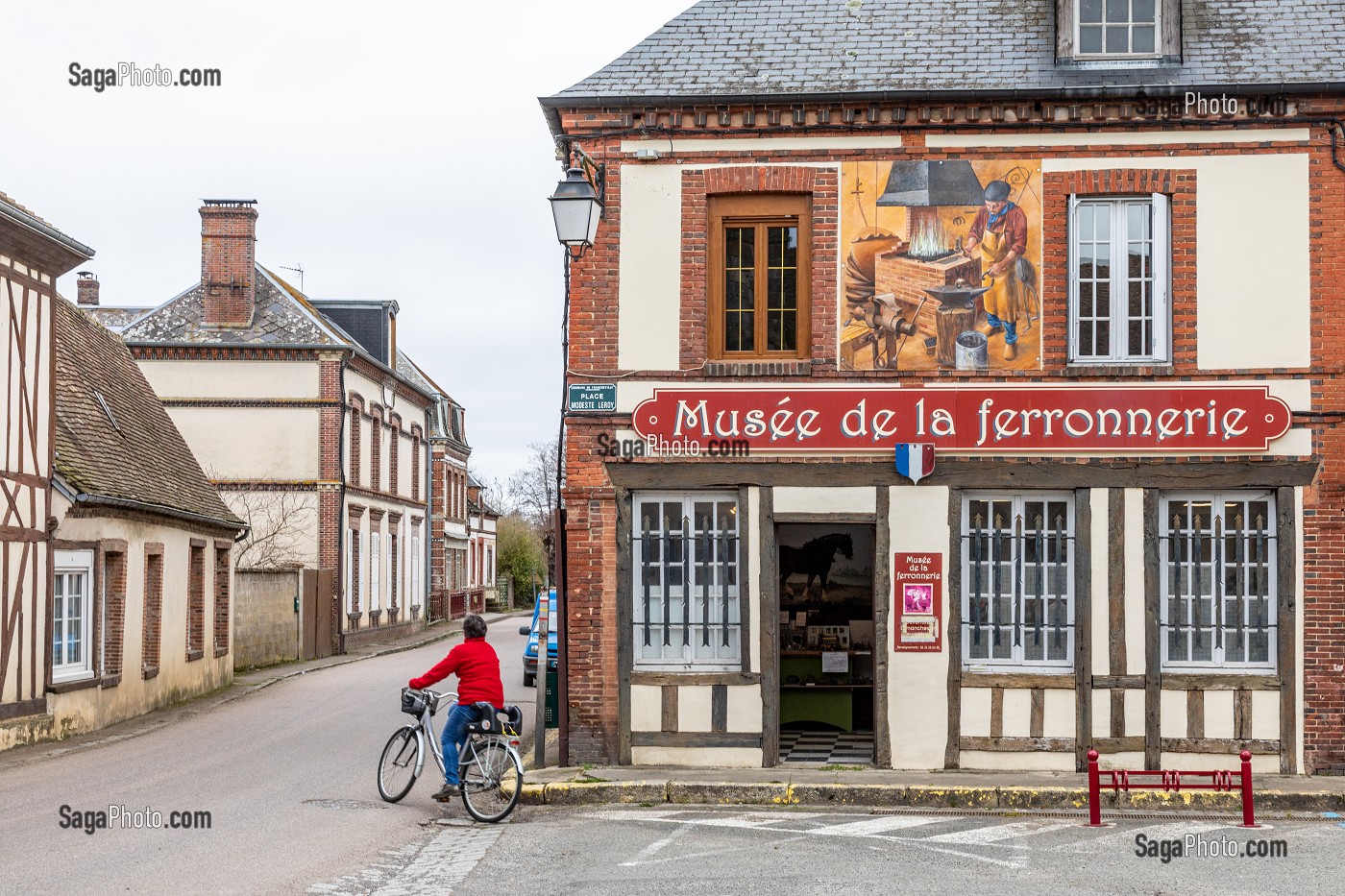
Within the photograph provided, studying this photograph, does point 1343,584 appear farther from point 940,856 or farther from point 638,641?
point 638,641

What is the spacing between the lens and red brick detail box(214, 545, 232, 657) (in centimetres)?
2539

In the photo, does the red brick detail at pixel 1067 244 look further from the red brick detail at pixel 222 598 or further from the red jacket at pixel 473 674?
the red brick detail at pixel 222 598

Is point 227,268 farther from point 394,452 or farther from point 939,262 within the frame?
point 939,262

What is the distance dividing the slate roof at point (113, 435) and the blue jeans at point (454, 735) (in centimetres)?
862

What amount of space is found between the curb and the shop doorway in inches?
84.3

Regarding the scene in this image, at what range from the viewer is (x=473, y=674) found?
1212cm

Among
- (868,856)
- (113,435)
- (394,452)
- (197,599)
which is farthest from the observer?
(394,452)

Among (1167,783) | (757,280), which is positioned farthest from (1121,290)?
(1167,783)

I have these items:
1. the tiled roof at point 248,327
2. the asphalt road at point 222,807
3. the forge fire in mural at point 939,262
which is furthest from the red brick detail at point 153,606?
the tiled roof at point 248,327

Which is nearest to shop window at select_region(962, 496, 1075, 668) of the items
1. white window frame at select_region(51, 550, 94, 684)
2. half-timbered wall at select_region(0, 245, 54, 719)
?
half-timbered wall at select_region(0, 245, 54, 719)

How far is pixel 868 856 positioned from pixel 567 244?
6293mm

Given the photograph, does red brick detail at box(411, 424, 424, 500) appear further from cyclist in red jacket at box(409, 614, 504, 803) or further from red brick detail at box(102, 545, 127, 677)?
cyclist in red jacket at box(409, 614, 504, 803)

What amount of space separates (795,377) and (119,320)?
37764 millimetres

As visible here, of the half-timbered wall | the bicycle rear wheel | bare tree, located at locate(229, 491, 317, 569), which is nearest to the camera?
the bicycle rear wheel
